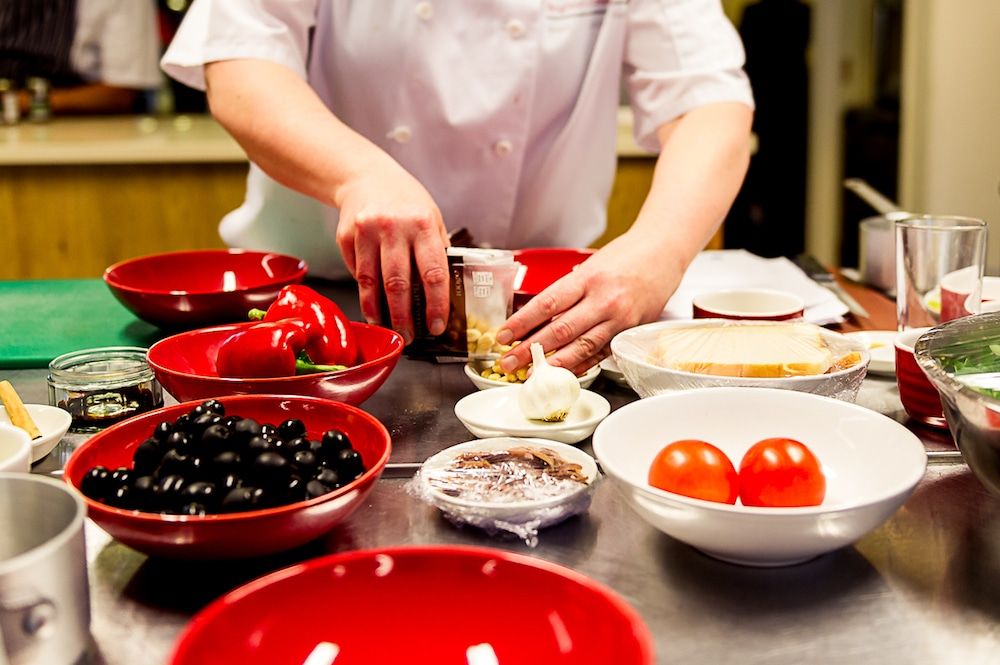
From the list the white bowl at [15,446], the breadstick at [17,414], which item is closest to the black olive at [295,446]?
the white bowl at [15,446]

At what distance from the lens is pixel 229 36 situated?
1.44 meters

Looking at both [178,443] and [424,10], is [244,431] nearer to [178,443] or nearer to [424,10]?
[178,443]

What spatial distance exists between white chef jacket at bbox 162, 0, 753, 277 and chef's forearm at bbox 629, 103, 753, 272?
0.06 metres

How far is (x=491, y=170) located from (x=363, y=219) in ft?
1.77

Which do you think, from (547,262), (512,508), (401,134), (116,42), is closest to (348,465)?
(512,508)

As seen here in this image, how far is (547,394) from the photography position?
96cm

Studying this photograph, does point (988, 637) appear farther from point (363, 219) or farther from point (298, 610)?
point (363, 219)

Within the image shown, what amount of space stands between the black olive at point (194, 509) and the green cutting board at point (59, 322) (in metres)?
0.67

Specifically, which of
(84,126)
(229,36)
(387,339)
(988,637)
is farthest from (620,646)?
(84,126)

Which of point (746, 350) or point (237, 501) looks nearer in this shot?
point (237, 501)

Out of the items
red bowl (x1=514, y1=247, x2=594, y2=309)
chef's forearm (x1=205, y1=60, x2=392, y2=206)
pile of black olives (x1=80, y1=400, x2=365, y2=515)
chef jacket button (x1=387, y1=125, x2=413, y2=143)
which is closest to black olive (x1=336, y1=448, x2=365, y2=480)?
pile of black olives (x1=80, y1=400, x2=365, y2=515)

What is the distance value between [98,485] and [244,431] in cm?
11

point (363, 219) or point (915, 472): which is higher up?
point (363, 219)

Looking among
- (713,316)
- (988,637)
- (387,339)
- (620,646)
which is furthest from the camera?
(713,316)
